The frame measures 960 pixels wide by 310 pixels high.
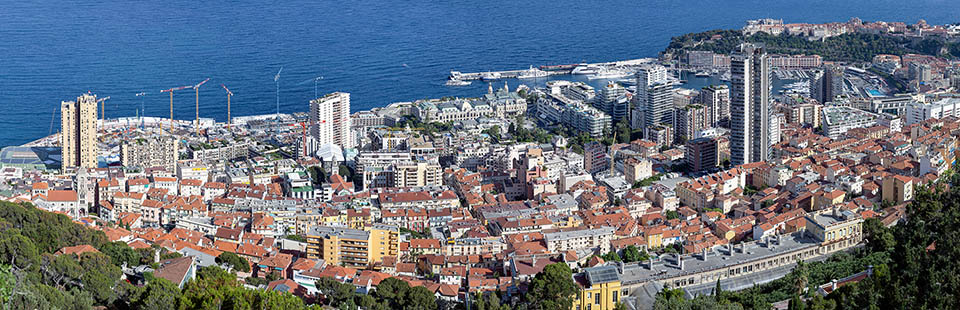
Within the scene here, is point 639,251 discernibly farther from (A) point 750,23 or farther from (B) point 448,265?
(A) point 750,23

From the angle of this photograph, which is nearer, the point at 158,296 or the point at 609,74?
the point at 158,296

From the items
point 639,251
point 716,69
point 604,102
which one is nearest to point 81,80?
point 604,102

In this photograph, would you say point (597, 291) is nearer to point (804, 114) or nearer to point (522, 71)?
point (804, 114)

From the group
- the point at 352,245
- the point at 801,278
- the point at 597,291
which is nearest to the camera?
the point at 597,291

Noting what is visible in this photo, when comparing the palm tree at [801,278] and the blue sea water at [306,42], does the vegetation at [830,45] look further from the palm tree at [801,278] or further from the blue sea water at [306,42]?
the palm tree at [801,278]

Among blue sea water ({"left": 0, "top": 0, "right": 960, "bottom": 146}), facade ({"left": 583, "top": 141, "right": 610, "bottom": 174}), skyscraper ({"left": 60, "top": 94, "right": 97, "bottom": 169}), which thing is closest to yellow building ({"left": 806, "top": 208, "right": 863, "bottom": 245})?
facade ({"left": 583, "top": 141, "right": 610, "bottom": 174})

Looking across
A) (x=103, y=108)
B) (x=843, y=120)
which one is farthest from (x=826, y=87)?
(x=103, y=108)
